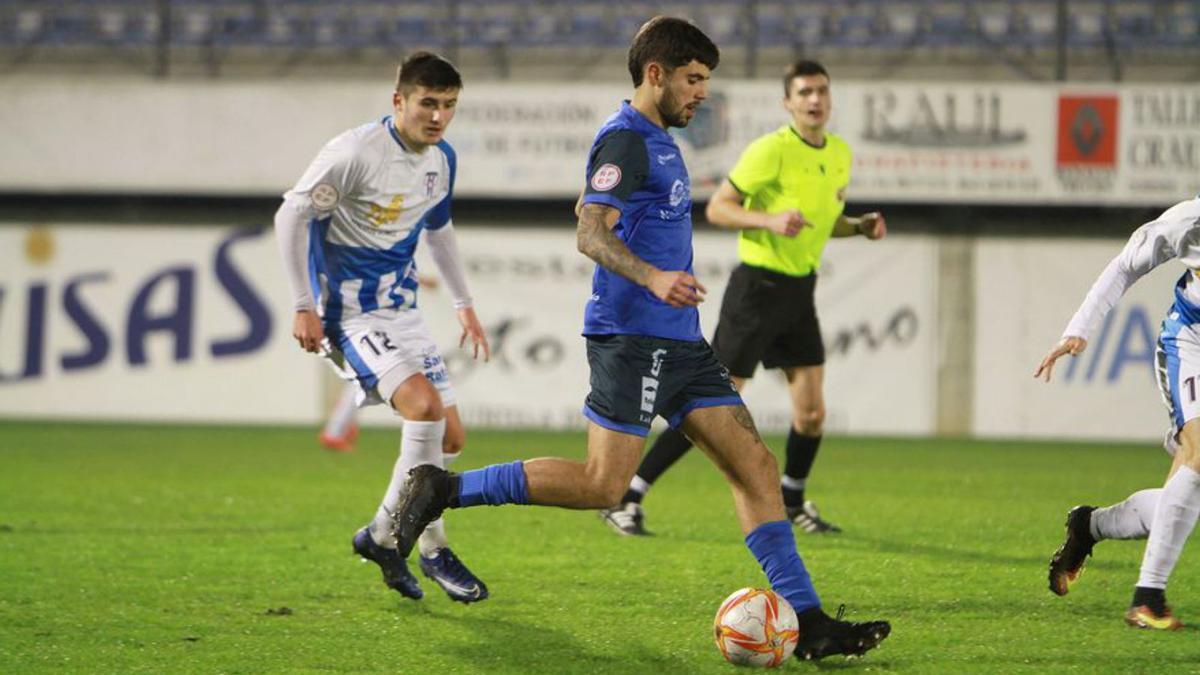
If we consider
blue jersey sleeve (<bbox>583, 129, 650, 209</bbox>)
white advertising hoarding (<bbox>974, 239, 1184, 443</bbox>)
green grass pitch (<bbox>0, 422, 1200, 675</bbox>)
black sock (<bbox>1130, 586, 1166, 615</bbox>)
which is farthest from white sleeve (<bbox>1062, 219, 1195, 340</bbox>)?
white advertising hoarding (<bbox>974, 239, 1184, 443</bbox>)

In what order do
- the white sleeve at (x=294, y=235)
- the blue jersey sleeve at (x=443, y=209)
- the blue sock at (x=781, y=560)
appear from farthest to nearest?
the blue jersey sleeve at (x=443, y=209), the white sleeve at (x=294, y=235), the blue sock at (x=781, y=560)

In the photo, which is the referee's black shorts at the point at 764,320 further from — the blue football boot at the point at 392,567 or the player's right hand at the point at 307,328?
the player's right hand at the point at 307,328

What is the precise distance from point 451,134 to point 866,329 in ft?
15.4

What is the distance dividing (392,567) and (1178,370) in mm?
2871

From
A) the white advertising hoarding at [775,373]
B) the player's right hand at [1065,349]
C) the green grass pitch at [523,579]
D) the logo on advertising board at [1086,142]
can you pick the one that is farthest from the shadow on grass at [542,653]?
the logo on advertising board at [1086,142]

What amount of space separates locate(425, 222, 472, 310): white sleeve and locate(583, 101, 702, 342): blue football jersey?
1.57m

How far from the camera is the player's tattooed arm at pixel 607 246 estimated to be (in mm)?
4637

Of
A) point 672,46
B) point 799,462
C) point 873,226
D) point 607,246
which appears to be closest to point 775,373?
point 799,462

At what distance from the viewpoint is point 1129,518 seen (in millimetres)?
5586

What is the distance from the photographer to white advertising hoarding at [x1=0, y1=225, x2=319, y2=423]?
1686cm

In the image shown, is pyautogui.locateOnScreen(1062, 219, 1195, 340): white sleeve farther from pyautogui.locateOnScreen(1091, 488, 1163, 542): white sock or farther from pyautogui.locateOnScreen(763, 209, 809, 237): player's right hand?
pyautogui.locateOnScreen(763, 209, 809, 237): player's right hand

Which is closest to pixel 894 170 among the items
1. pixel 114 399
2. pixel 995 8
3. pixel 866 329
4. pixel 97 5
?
pixel 866 329

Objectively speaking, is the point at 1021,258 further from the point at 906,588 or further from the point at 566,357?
the point at 906,588

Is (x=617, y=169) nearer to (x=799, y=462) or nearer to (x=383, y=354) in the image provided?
(x=383, y=354)
